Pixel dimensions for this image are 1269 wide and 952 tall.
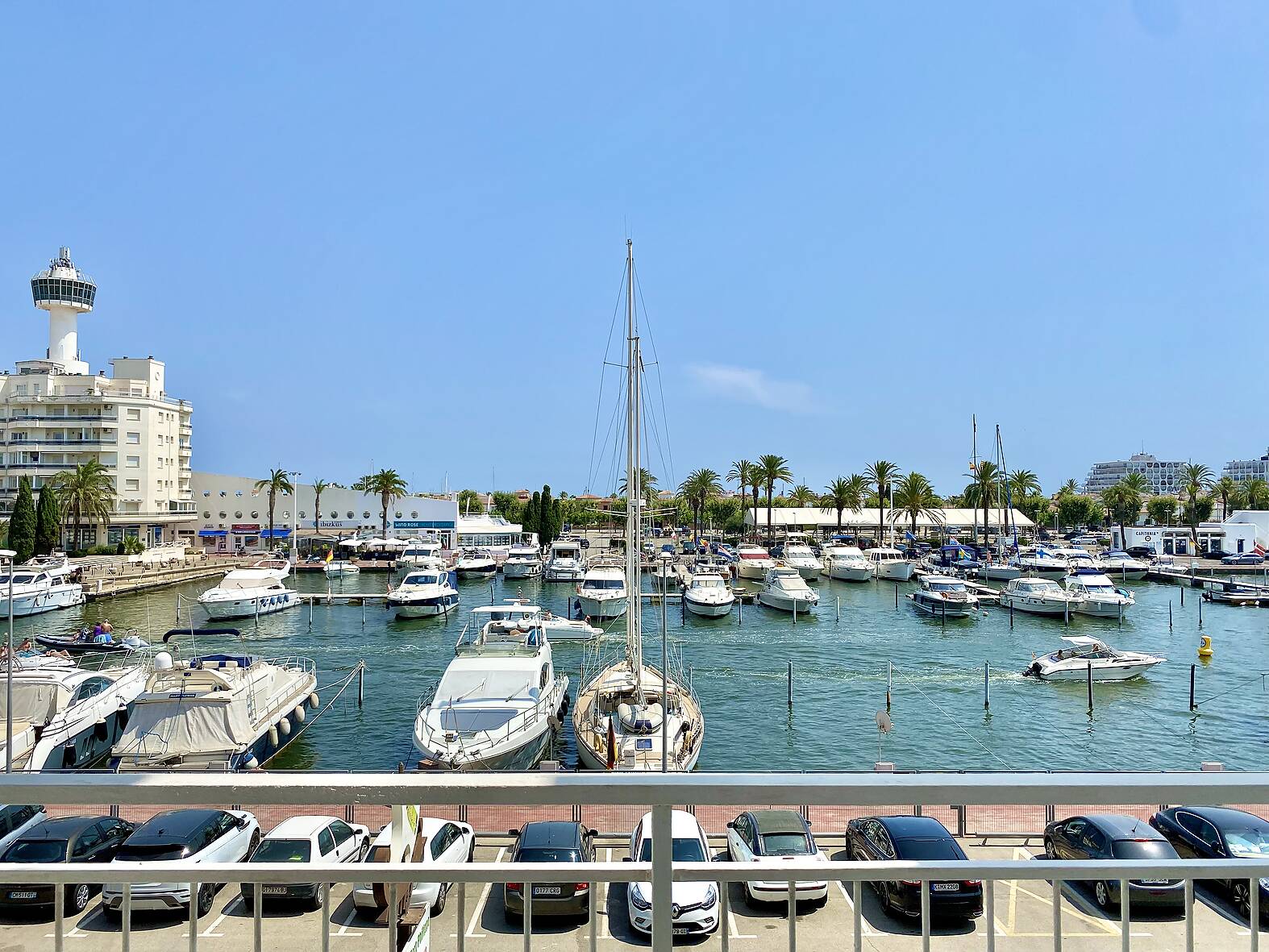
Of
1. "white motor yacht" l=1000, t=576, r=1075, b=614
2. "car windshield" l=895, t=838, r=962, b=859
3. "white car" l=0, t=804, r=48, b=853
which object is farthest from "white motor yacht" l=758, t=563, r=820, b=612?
"white car" l=0, t=804, r=48, b=853

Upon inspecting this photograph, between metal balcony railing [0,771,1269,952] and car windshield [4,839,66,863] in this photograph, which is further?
car windshield [4,839,66,863]

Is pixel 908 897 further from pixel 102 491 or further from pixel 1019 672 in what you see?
pixel 102 491

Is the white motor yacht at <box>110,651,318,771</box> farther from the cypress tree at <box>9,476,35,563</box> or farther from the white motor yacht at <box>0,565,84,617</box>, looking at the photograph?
the cypress tree at <box>9,476,35,563</box>

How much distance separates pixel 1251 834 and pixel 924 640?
107 feet

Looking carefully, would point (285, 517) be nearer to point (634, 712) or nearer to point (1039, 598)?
point (1039, 598)

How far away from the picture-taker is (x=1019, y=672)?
36562mm

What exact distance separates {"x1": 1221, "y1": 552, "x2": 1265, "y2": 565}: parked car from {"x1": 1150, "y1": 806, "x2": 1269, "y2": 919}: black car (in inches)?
3282

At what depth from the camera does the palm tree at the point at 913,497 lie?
9925 centimetres

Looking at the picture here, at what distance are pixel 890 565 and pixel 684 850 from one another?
7571cm

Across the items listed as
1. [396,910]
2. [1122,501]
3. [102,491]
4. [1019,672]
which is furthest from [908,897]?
[1122,501]

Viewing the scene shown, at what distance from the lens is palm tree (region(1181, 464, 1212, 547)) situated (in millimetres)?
101050

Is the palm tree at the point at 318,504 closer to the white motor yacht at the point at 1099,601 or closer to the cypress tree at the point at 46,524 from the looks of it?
the cypress tree at the point at 46,524

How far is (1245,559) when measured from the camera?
3334 inches

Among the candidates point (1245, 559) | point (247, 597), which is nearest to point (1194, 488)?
point (1245, 559)
